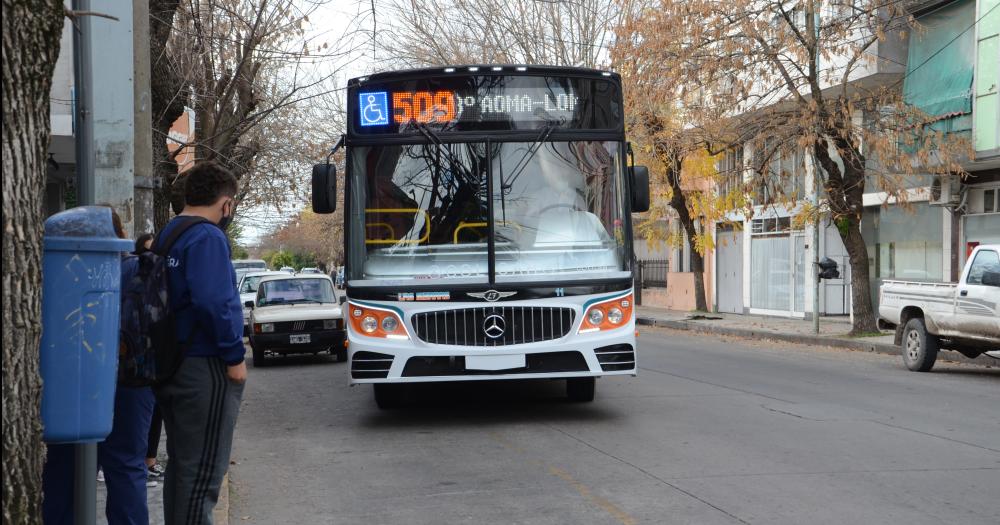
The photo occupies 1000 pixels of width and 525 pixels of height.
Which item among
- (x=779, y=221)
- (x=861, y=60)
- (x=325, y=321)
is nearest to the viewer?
(x=325, y=321)

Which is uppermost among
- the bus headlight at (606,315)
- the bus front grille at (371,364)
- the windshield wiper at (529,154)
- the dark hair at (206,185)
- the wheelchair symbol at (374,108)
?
the wheelchair symbol at (374,108)

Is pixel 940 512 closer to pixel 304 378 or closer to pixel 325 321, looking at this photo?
pixel 304 378

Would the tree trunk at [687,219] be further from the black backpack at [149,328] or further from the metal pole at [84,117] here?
the metal pole at [84,117]

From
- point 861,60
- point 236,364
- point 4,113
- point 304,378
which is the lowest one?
point 304,378

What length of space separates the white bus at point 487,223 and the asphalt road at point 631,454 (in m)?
0.82

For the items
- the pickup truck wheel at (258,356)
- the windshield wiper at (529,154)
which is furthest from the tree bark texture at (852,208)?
the windshield wiper at (529,154)

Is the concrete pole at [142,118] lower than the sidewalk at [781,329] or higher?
higher

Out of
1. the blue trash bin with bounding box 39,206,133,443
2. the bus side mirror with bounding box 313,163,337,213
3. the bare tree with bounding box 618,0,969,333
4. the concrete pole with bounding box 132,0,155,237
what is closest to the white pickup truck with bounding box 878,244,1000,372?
the bare tree with bounding box 618,0,969,333

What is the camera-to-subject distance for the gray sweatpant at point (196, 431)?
4.75 metres

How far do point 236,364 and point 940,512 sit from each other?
4.29m

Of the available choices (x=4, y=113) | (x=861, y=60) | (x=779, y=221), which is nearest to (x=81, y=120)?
(x=4, y=113)

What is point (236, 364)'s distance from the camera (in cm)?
478

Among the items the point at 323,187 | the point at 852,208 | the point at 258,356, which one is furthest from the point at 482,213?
the point at 852,208

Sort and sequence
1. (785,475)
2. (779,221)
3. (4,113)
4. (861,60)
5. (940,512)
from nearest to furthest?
(4,113) < (940,512) < (785,475) < (861,60) < (779,221)
